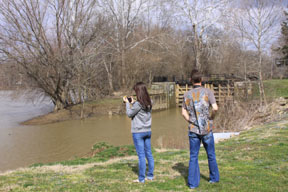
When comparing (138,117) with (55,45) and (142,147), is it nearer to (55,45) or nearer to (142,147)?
(142,147)

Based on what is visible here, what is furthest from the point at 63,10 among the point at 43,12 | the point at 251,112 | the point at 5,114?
the point at 251,112

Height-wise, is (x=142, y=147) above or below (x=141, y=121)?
below

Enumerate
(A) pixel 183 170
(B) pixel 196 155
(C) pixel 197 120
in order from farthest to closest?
1. (A) pixel 183 170
2. (B) pixel 196 155
3. (C) pixel 197 120

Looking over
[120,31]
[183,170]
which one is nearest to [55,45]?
[120,31]

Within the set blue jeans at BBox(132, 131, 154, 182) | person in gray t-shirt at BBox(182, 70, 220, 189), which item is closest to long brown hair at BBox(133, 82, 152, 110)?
blue jeans at BBox(132, 131, 154, 182)

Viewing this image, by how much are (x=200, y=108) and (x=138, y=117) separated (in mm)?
1176

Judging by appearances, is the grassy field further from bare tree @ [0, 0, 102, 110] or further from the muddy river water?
bare tree @ [0, 0, 102, 110]

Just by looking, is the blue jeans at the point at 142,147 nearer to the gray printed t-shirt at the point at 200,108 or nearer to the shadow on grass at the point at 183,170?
the shadow on grass at the point at 183,170

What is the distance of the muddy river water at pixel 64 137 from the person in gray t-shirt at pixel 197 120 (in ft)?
27.9

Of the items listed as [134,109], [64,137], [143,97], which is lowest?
[64,137]

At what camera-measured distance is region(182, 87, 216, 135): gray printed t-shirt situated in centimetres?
476

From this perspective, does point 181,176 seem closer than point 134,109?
No

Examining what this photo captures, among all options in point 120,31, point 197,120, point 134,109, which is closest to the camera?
point 197,120

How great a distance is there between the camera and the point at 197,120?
4785 millimetres
